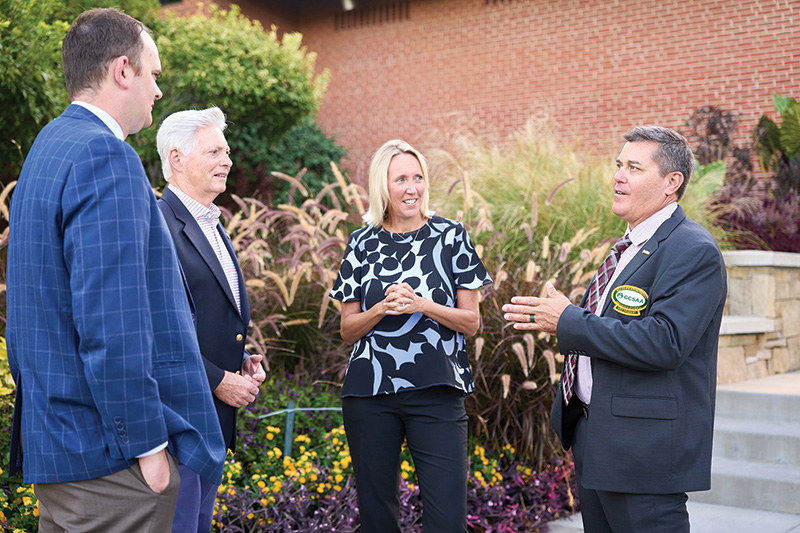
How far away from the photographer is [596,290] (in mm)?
2869

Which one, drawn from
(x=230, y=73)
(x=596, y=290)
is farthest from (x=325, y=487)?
(x=230, y=73)

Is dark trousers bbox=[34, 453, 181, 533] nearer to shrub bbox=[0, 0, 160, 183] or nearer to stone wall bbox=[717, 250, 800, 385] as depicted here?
shrub bbox=[0, 0, 160, 183]

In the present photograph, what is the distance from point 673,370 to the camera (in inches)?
95.7

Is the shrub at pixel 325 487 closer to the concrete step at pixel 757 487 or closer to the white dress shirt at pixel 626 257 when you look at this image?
the concrete step at pixel 757 487

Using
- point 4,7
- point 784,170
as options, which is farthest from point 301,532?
point 784,170

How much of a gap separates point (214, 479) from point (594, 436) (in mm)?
1261

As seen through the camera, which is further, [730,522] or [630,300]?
[730,522]

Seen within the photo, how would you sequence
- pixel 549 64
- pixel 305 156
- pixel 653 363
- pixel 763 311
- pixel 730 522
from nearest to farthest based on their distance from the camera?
pixel 653 363
pixel 730 522
pixel 763 311
pixel 549 64
pixel 305 156

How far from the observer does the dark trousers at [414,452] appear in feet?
10.1

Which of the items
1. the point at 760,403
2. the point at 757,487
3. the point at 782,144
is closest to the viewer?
the point at 757,487

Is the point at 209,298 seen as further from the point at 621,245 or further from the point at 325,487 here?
the point at 325,487

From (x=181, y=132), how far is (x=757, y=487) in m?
4.06

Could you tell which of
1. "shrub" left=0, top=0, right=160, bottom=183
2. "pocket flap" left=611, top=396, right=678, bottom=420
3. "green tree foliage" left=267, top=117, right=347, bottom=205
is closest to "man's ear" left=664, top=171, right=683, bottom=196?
"pocket flap" left=611, top=396, right=678, bottom=420

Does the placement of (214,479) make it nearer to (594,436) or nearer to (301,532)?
(594,436)
